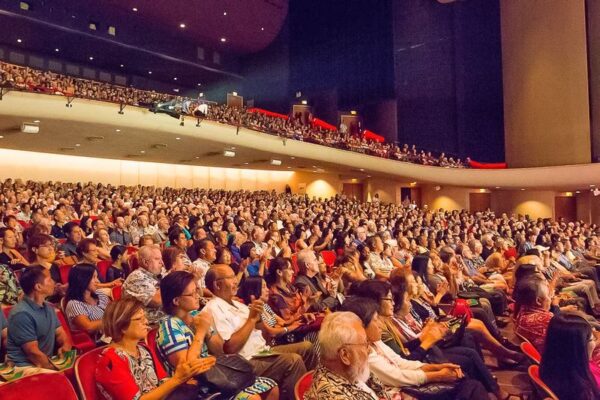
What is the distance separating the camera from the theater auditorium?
2.59m

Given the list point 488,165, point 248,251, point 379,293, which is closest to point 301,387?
point 379,293

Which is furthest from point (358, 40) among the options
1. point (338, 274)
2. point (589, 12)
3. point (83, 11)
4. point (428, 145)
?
point (338, 274)

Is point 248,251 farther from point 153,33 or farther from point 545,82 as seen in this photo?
point 545,82

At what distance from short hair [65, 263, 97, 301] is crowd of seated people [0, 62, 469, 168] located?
32.4 ft

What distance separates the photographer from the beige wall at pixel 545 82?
20328mm

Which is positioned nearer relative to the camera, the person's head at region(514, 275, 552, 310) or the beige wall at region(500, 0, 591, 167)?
the person's head at region(514, 275, 552, 310)

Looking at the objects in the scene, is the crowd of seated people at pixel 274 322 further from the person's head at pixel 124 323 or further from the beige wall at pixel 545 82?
the beige wall at pixel 545 82

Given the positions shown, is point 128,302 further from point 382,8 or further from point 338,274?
point 382,8

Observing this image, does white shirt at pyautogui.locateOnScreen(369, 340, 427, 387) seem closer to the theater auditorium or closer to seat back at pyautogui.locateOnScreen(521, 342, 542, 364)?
the theater auditorium

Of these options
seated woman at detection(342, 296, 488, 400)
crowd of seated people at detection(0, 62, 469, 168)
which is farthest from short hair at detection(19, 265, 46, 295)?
crowd of seated people at detection(0, 62, 469, 168)

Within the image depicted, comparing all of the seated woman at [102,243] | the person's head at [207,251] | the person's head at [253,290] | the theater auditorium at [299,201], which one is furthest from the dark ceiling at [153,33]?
the person's head at [253,290]

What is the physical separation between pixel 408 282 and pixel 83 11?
19.2 m

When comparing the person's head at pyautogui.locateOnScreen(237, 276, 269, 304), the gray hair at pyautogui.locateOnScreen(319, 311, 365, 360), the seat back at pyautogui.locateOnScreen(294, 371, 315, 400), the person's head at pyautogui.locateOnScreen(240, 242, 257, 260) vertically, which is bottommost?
the seat back at pyautogui.locateOnScreen(294, 371, 315, 400)

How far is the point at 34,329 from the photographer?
277 cm
